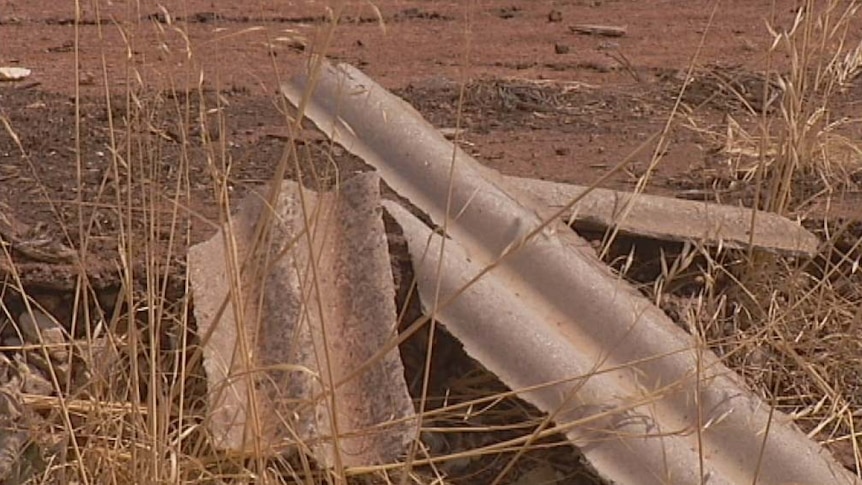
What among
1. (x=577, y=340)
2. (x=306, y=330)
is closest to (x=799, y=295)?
(x=577, y=340)

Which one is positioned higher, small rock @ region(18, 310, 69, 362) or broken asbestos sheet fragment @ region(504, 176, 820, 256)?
broken asbestos sheet fragment @ region(504, 176, 820, 256)

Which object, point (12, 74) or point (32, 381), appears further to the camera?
point (12, 74)

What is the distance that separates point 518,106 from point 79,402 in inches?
94.2

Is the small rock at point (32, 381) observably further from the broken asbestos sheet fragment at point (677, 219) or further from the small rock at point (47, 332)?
the broken asbestos sheet fragment at point (677, 219)

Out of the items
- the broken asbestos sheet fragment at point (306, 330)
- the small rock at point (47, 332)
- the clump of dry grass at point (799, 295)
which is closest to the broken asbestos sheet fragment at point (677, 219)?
the clump of dry grass at point (799, 295)

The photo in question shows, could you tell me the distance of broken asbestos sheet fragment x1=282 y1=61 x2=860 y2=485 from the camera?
3496 mm

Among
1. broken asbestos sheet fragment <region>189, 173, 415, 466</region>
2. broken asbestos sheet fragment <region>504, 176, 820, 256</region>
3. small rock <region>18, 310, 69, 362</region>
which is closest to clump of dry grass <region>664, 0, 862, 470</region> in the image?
broken asbestos sheet fragment <region>504, 176, 820, 256</region>

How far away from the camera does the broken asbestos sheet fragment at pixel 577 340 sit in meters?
3.50

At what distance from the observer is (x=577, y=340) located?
379cm

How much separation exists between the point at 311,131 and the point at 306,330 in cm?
129

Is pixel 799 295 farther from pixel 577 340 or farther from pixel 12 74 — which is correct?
pixel 12 74

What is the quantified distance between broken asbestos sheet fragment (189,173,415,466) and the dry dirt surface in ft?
0.55

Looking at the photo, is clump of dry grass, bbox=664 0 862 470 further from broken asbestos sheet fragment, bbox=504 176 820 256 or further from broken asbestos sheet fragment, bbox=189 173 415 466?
broken asbestos sheet fragment, bbox=189 173 415 466

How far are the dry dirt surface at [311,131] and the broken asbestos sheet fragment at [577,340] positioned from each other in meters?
0.36
